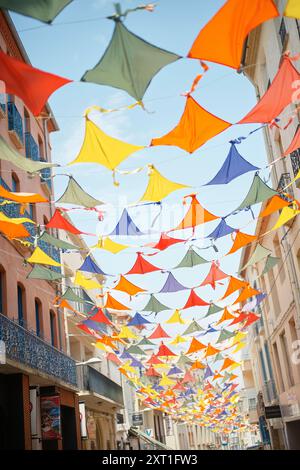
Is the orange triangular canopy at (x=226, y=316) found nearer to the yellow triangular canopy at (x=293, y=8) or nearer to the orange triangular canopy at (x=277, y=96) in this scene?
the orange triangular canopy at (x=277, y=96)

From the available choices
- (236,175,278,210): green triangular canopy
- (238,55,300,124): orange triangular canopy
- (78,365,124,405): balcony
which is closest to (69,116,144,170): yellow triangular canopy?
(238,55,300,124): orange triangular canopy

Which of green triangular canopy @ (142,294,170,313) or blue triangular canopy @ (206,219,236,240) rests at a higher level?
blue triangular canopy @ (206,219,236,240)

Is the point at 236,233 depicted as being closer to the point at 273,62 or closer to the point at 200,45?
the point at 273,62

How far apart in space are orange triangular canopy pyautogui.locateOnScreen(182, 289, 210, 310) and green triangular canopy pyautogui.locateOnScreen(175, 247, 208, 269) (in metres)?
2.03

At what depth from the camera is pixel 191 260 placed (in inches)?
507

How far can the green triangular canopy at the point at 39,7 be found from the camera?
5.34m

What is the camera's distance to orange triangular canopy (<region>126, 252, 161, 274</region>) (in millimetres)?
12477

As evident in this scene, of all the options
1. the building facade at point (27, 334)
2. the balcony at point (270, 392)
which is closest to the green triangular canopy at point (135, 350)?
the building facade at point (27, 334)

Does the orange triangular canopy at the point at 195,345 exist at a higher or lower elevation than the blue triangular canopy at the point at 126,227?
lower

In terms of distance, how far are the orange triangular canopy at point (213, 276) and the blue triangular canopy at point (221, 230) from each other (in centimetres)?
211

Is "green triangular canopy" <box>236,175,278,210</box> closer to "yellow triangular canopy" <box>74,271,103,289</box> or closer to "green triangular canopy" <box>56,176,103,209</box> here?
"green triangular canopy" <box>56,176,103,209</box>

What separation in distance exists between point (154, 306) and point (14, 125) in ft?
20.9
